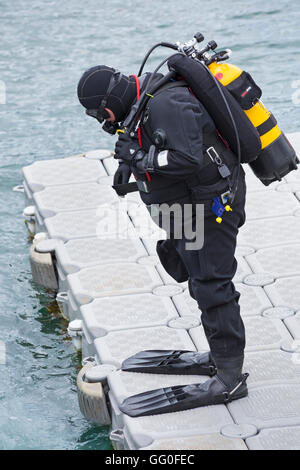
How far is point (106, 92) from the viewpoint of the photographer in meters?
4.12

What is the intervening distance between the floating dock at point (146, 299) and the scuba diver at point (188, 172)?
0.12 metres

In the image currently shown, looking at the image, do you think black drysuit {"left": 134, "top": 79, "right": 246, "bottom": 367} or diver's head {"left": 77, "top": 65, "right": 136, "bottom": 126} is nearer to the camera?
black drysuit {"left": 134, "top": 79, "right": 246, "bottom": 367}

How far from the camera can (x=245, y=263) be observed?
19.0 ft

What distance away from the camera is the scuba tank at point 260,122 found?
13.6 ft

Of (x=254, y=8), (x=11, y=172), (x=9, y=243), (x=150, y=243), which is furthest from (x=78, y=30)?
(x=150, y=243)

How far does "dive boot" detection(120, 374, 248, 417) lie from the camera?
14.5 feet

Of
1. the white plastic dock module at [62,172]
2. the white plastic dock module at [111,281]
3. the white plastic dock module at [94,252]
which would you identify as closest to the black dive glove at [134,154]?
the white plastic dock module at [111,281]

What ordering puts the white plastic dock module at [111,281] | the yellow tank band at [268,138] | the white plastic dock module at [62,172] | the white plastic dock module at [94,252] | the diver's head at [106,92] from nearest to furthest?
the diver's head at [106,92] < the yellow tank band at [268,138] < the white plastic dock module at [111,281] < the white plastic dock module at [94,252] < the white plastic dock module at [62,172]

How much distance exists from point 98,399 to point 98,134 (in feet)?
16.4

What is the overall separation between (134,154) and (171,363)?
115 cm

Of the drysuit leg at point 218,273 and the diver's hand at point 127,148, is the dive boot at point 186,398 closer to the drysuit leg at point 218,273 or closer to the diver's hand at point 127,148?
the drysuit leg at point 218,273

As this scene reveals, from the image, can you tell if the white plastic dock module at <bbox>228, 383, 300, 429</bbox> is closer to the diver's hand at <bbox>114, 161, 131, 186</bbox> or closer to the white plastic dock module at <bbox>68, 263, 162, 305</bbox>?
the diver's hand at <bbox>114, 161, 131, 186</bbox>

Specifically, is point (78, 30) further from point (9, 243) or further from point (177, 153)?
point (177, 153)

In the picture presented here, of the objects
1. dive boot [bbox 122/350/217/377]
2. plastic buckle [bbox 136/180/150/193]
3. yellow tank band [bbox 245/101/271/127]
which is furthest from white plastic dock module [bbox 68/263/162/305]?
yellow tank band [bbox 245/101/271/127]
